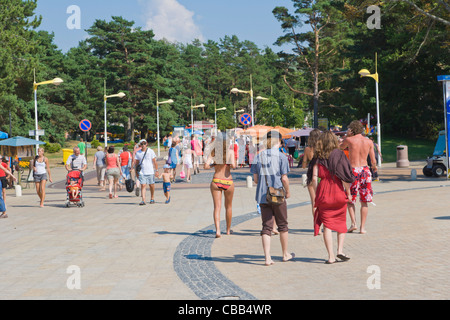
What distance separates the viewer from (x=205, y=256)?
8.27m

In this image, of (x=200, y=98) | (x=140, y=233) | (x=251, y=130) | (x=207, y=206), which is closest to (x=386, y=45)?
(x=251, y=130)

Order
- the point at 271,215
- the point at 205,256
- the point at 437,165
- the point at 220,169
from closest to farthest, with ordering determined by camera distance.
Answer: the point at 271,215 < the point at 205,256 < the point at 220,169 < the point at 437,165

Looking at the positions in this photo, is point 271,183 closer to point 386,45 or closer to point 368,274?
point 368,274

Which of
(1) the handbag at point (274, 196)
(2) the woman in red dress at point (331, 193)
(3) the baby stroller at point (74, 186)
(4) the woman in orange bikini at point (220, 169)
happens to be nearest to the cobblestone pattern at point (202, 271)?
(4) the woman in orange bikini at point (220, 169)

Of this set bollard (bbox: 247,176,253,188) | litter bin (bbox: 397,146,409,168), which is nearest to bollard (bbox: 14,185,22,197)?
bollard (bbox: 247,176,253,188)

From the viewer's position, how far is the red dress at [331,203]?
24.5 ft

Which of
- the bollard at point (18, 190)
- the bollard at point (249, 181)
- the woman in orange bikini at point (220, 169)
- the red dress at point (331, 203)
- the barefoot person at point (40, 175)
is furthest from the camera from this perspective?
the bollard at point (249, 181)

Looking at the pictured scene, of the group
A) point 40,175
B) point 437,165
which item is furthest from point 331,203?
point 437,165

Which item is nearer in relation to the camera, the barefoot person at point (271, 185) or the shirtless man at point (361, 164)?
the barefoot person at point (271, 185)

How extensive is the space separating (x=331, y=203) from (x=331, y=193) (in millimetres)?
133

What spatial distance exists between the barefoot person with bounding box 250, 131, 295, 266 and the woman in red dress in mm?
461

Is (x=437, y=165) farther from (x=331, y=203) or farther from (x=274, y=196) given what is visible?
(x=274, y=196)

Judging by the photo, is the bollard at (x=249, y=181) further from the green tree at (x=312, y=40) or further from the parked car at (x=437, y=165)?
the green tree at (x=312, y=40)

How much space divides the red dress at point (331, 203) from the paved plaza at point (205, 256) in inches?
21.4
